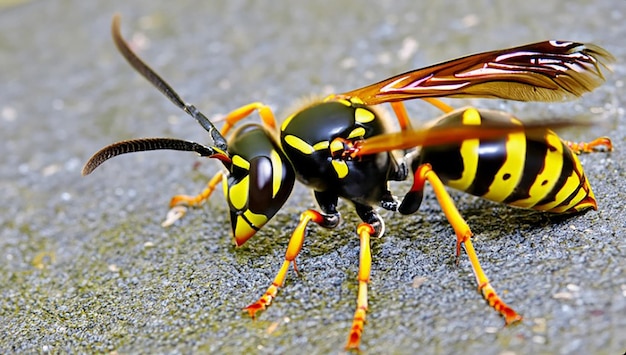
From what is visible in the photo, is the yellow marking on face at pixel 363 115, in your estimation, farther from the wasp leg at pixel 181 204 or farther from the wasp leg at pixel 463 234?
the wasp leg at pixel 181 204

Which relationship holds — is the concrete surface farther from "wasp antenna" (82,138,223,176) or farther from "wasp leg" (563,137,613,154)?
"wasp antenna" (82,138,223,176)

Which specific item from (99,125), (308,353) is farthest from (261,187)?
(99,125)

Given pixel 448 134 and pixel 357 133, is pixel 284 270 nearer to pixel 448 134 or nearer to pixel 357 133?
pixel 357 133

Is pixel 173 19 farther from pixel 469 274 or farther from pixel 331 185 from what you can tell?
pixel 469 274

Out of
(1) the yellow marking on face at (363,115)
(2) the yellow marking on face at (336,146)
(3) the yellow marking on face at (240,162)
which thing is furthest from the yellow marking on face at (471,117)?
(3) the yellow marking on face at (240,162)

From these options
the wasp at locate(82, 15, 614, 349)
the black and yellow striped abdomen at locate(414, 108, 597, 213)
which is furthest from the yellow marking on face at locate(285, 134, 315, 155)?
the black and yellow striped abdomen at locate(414, 108, 597, 213)
